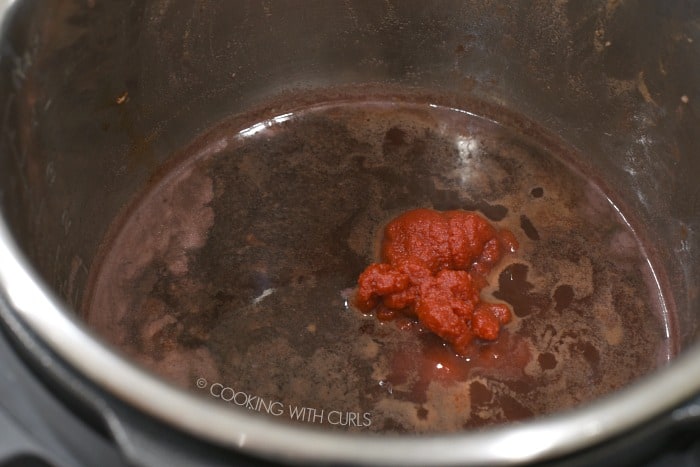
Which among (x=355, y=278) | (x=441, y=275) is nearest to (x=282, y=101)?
(x=355, y=278)

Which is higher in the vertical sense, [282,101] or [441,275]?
[282,101]

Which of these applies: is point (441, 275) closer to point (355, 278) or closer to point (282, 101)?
point (355, 278)

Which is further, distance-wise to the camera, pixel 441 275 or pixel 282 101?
pixel 282 101

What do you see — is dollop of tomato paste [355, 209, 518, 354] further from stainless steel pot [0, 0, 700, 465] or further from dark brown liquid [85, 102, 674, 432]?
stainless steel pot [0, 0, 700, 465]

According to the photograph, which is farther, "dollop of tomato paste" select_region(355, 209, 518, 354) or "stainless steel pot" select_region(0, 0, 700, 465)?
"dollop of tomato paste" select_region(355, 209, 518, 354)

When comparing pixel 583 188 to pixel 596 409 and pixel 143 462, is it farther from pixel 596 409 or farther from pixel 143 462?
pixel 143 462

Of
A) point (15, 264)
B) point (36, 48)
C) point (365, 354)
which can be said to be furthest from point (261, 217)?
point (15, 264)

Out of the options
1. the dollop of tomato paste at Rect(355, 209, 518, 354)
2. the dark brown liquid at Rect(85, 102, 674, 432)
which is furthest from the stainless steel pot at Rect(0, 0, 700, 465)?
the dollop of tomato paste at Rect(355, 209, 518, 354)
